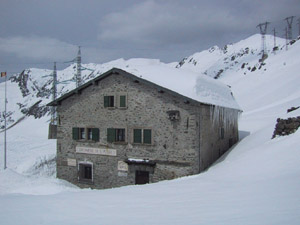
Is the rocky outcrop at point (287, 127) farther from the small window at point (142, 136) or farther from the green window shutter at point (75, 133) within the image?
the green window shutter at point (75, 133)

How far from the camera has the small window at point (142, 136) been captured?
15515 mm

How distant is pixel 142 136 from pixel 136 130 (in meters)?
0.55

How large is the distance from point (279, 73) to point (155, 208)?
146 feet

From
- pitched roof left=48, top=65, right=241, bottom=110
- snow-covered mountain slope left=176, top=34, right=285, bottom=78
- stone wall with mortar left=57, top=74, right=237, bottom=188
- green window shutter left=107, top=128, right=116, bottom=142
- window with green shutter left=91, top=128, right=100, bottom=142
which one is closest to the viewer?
stone wall with mortar left=57, top=74, right=237, bottom=188

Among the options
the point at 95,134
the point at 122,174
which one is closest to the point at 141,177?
the point at 122,174

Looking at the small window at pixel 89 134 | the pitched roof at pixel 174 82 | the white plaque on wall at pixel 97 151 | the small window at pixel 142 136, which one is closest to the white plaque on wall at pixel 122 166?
the white plaque on wall at pixel 97 151

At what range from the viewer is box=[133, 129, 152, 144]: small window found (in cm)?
1551

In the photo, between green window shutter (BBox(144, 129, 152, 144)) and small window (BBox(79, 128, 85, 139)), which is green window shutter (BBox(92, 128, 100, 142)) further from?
green window shutter (BBox(144, 129, 152, 144))

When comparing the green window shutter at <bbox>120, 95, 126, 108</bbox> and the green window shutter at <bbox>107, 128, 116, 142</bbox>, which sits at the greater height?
the green window shutter at <bbox>120, 95, 126, 108</bbox>

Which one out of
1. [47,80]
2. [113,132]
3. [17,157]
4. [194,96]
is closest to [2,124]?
[47,80]

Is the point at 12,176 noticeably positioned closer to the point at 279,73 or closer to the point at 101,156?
the point at 101,156

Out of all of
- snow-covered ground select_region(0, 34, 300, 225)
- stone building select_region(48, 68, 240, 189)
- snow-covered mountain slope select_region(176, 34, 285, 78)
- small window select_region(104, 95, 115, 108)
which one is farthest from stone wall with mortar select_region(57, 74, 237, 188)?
snow-covered mountain slope select_region(176, 34, 285, 78)

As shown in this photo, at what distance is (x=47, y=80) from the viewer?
89.5m

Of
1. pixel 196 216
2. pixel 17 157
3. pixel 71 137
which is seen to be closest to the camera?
pixel 196 216
